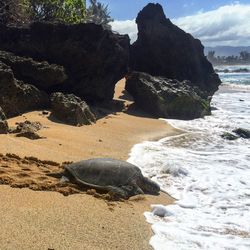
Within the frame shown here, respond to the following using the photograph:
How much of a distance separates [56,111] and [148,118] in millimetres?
5378

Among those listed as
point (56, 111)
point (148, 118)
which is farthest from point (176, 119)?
point (56, 111)

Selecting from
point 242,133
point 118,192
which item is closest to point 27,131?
point 118,192

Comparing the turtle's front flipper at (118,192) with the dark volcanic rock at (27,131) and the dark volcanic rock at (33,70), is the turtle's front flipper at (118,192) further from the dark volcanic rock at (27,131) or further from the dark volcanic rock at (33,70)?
the dark volcanic rock at (33,70)

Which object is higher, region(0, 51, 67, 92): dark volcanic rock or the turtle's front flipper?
region(0, 51, 67, 92): dark volcanic rock

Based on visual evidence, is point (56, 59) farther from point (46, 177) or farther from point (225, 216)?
point (225, 216)

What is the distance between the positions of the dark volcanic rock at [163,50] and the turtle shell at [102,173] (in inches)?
632

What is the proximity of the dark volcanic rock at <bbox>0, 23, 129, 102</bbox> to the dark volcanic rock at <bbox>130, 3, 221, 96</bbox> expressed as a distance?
21.6ft

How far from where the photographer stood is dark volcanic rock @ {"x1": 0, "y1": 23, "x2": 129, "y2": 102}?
15.4 m

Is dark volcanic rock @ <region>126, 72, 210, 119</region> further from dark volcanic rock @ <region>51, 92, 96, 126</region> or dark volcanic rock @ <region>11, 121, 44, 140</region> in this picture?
dark volcanic rock @ <region>11, 121, 44, 140</region>

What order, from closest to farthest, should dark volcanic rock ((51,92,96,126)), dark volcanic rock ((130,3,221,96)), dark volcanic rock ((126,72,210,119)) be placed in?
dark volcanic rock ((51,92,96,126))
dark volcanic rock ((126,72,210,119))
dark volcanic rock ((130,3,221,96))

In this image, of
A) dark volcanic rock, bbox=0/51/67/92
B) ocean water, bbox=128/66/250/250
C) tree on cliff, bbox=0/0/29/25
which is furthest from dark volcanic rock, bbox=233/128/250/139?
tree on cliff, bbox=0/0/29/25

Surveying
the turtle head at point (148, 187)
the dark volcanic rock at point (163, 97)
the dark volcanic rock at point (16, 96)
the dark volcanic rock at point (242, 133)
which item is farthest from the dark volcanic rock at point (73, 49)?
the turtle head at point (148, 187)

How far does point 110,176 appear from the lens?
670cm

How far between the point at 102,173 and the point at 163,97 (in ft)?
39.5
